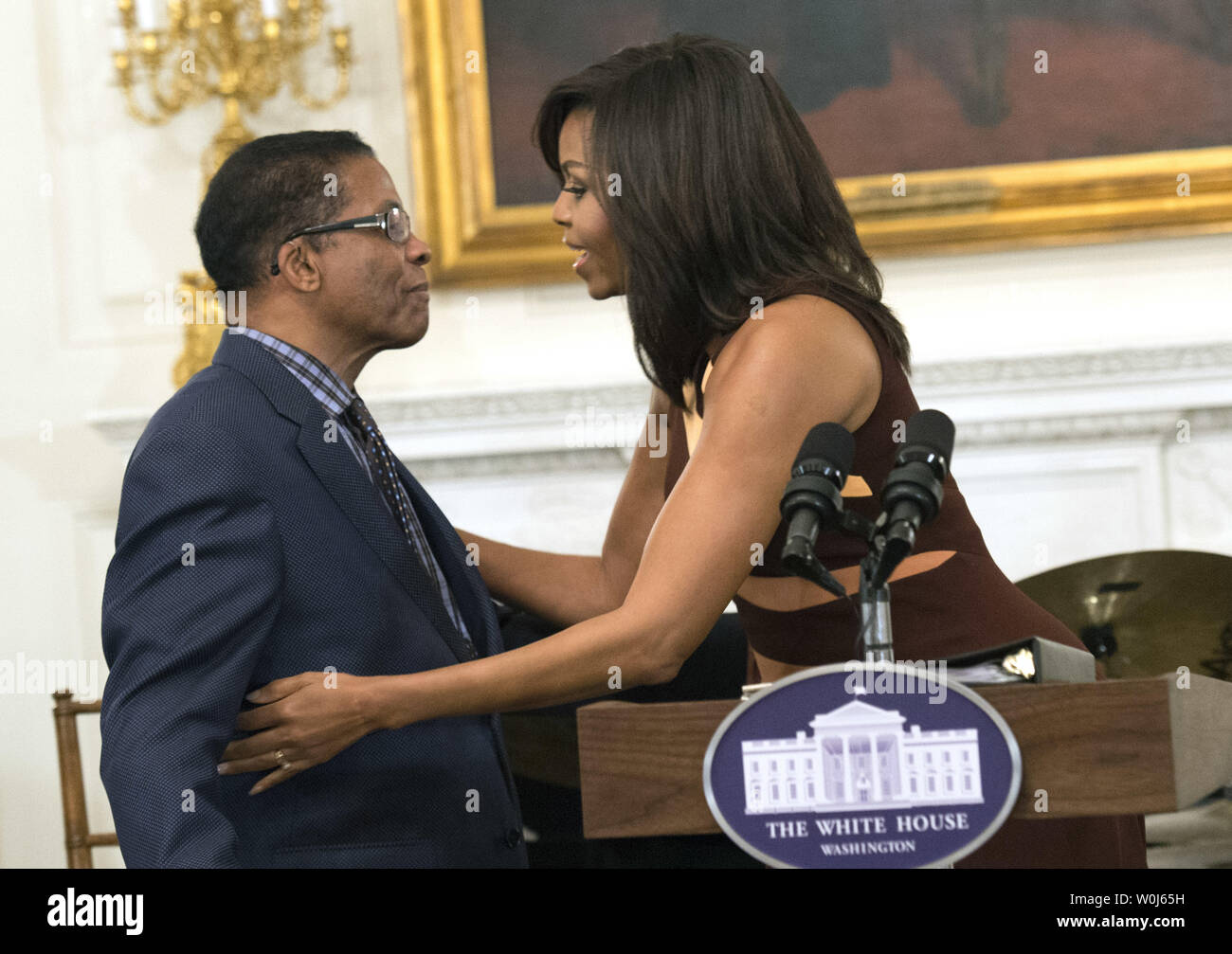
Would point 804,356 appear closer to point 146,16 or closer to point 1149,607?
point 1149,607

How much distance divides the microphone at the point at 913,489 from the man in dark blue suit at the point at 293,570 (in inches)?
31.4

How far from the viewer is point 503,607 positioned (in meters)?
2.53

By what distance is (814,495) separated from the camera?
1256 millimetres

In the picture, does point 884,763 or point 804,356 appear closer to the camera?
point 884,763

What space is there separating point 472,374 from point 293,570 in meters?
2.37

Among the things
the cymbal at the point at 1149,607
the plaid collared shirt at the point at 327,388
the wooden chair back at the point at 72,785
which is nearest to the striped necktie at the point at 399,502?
the plaid collared shirt at the point at 327,388

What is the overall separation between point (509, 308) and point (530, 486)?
0.50 m

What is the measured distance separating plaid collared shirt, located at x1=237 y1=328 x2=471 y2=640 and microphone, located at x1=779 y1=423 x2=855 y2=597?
0.84 metres

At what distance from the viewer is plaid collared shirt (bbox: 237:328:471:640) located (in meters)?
2.04

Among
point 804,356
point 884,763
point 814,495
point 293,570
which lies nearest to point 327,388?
point 293,570

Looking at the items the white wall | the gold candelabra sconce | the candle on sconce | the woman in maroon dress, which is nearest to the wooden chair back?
the white wall

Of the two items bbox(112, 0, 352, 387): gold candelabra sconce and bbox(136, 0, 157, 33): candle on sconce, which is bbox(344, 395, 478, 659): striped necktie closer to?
bbox(112, 0, 352, 387): gold candelabra sconce

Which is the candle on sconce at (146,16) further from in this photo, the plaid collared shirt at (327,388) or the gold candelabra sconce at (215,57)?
the plaid collared shirt at (327,388)
